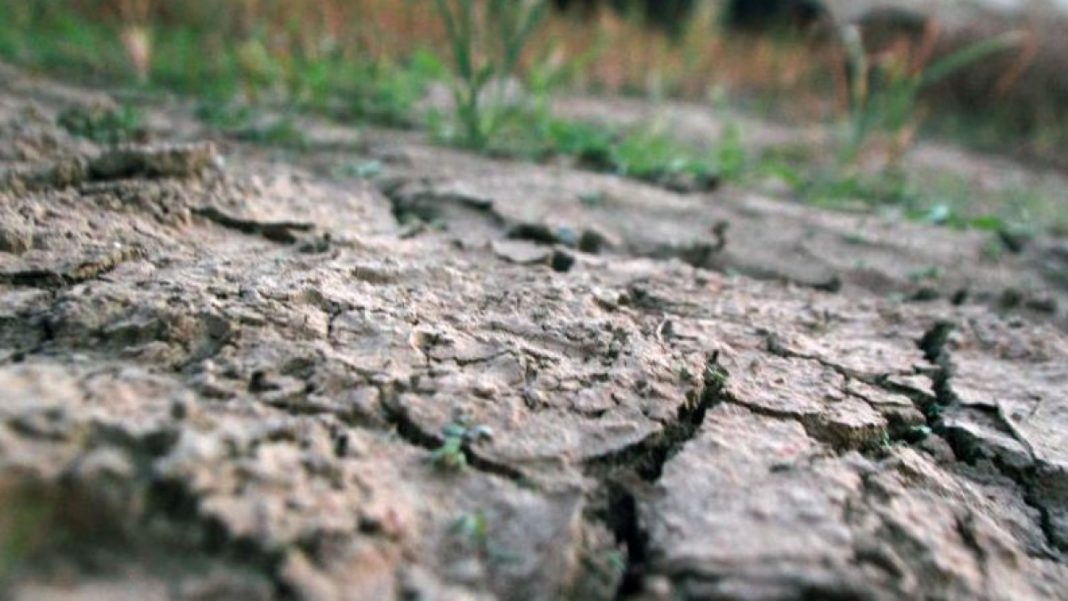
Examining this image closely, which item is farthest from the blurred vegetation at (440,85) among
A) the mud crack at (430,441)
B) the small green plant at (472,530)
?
the small green plant at (472,530)

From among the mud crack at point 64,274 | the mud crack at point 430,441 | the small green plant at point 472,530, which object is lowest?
the small green plant at point 472,530

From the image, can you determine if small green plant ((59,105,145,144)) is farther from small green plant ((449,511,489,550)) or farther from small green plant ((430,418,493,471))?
small green plant ((449,511,489,550))

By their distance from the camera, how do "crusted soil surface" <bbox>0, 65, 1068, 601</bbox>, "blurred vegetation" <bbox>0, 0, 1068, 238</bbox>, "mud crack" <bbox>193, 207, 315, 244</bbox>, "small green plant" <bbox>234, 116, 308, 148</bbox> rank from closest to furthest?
"crusted soil surface" <bbox>0, 65, 1068, 601</bbox>
"mud crack" <bbox>193, 207, 315, 244</bbox>
"small green plant" <bbox>234, 116, 308, 148</bbox>
"blurred vegetation" <bbox>0, 0, 1068, 238</bbox>

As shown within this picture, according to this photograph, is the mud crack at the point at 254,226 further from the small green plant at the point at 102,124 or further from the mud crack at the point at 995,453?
the mud crack at the point at 995,453

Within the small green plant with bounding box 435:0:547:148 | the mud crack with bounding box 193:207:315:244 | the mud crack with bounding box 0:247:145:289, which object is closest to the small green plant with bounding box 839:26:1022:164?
the small green plant with bounding box 435:0:547:148

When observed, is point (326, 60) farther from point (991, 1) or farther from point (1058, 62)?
point (991, 1)

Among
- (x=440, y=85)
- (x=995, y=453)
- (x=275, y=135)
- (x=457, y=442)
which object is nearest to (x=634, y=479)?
(x=457, y=442)

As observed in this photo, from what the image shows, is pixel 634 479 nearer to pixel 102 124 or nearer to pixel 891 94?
pixel 102 124

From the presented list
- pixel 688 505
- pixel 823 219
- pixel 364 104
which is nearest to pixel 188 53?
pixel 364 104
